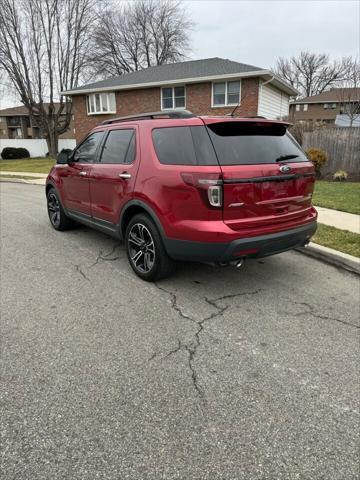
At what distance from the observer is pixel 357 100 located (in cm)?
3256

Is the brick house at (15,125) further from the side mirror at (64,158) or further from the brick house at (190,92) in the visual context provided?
the side mirror at (64,158)

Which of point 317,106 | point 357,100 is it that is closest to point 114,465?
point 357,100

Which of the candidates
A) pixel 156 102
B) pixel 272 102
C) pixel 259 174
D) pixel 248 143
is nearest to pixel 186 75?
pixel 156 102

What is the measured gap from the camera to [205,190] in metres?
3.39

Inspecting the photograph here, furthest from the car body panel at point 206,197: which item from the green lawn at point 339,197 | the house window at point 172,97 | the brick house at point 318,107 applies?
the brick house at point 318,107

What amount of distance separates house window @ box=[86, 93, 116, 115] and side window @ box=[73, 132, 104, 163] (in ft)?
62.6

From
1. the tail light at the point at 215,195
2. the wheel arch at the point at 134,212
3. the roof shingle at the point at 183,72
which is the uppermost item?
the roof shingle at the point at 183,72

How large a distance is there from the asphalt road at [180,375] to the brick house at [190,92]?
15.9 metres

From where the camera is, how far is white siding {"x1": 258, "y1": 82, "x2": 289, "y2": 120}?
1946 cm

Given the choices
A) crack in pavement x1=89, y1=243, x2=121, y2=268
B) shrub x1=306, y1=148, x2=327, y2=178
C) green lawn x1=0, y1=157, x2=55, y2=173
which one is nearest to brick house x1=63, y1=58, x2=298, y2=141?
green lawn x1=0, y1=157, x2=55, y2=173

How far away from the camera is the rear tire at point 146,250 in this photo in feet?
13.1

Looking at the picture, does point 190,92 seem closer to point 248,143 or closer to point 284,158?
point 284,158

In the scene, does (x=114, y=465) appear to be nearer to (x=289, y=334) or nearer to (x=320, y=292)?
(x=289, y=334)

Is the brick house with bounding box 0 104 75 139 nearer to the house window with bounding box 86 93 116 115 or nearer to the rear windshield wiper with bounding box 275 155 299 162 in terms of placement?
the house window with bounding box 86 93 116 115
